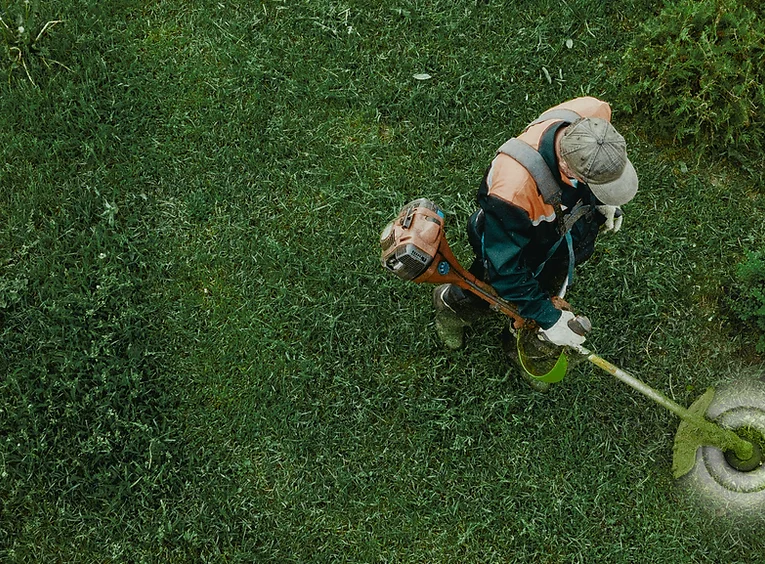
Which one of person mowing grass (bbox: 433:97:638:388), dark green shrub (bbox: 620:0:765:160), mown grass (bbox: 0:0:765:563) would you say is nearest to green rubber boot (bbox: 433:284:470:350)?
mown grass (bbox: 0:0:765:563)

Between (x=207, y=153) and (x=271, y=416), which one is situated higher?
(x=207, y=153)

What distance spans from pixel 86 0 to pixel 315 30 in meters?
1.59

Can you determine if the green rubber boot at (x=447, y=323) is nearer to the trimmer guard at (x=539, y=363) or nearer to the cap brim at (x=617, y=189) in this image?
the trimmer guard at (x=539, y=363)

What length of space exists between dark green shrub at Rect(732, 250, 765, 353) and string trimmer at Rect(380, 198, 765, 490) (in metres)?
0.50

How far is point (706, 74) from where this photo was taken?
4875 mm

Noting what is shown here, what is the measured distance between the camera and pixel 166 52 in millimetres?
5402

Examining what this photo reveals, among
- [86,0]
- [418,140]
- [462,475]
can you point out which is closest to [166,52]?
[86,0]

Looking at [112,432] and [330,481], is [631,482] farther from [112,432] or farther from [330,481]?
[112,432]

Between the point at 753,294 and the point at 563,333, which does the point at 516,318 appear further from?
the point at 753,294

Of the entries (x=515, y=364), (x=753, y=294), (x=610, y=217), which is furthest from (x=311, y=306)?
(x=753, y=294)

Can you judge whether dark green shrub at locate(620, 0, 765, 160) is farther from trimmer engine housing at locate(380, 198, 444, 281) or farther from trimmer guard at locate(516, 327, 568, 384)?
trimmer engine housing at locate(380, 198, 444, 281)

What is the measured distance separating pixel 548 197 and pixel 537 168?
13 cm

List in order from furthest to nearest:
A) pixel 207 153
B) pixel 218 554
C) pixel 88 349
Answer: pixel 207 153 → pixel 88 349 → pixel 218 554

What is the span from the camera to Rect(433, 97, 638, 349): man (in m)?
3.29
